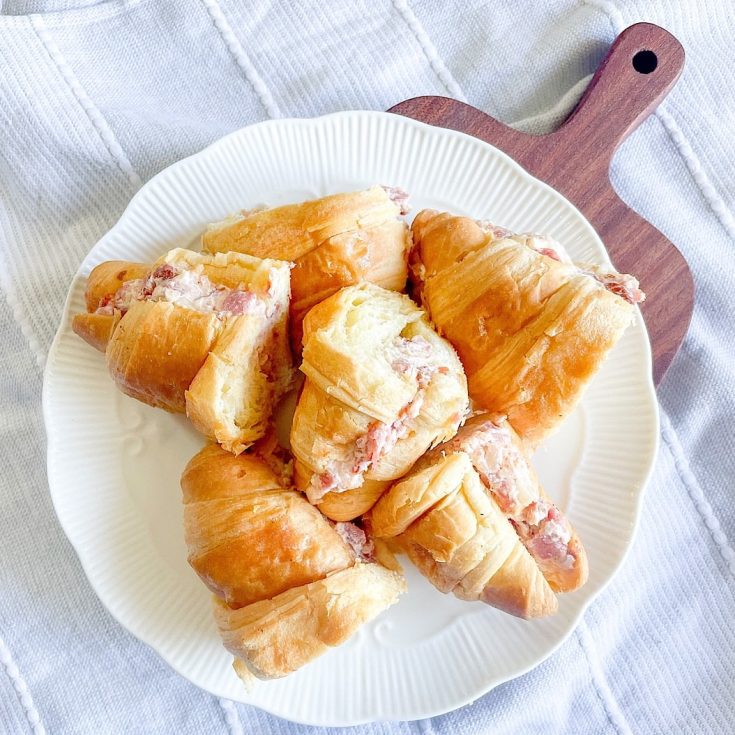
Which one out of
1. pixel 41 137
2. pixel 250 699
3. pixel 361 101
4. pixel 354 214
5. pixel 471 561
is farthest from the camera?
pixel 361 101

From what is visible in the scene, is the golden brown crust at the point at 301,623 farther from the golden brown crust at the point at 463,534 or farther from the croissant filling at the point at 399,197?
the croissant filling at the point at 399,197

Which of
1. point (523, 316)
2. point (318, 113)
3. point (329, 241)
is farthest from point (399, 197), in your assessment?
point (318, 113)

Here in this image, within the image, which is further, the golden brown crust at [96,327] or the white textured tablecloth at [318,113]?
the white textured tablecloth at [318,113]

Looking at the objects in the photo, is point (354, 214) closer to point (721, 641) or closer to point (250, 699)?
point (250, 699)

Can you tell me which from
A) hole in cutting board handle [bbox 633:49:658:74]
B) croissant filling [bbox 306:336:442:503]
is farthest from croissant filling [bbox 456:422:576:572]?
hole in cutting board handle [bbox 633:49:658:74]

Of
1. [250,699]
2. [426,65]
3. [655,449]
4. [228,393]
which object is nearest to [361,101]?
[426,65]

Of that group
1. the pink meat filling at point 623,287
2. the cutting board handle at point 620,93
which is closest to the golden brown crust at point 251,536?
the pink meat filling at point 623,287
